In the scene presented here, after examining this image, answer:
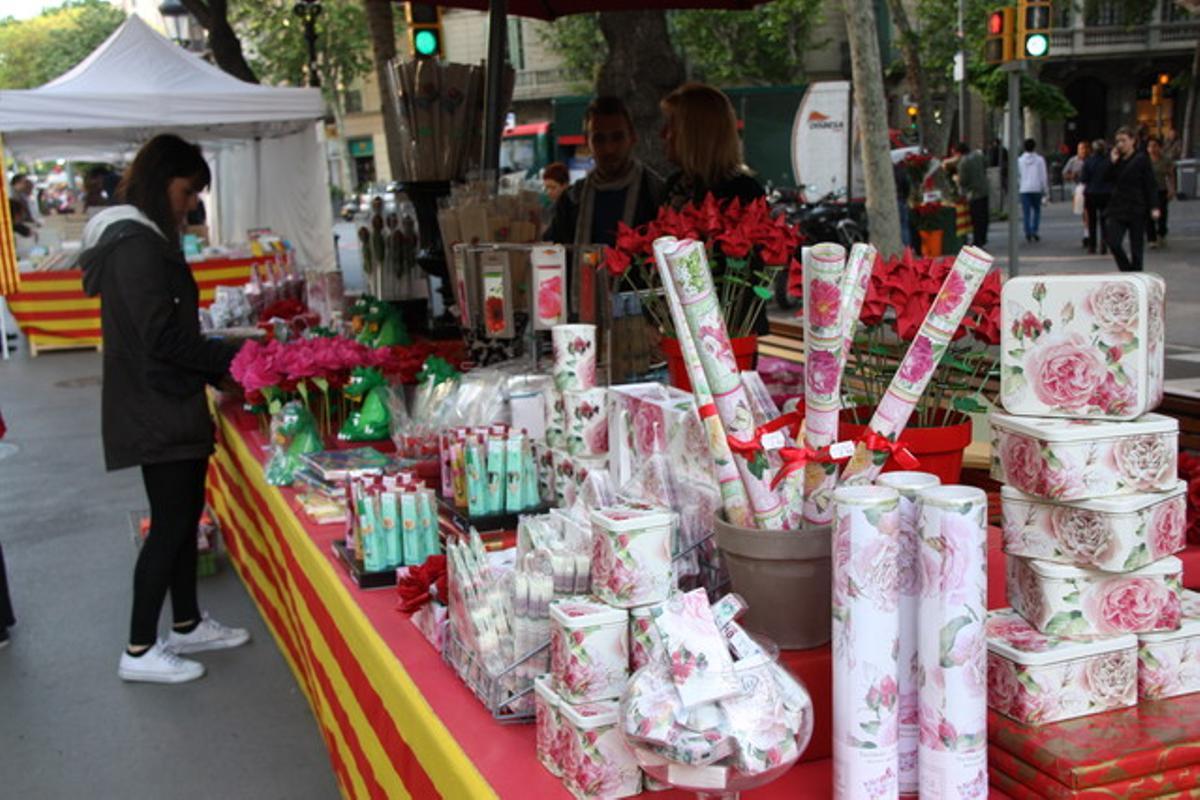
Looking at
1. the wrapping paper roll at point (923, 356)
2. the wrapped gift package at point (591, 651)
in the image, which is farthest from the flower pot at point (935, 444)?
the wrapped gift package at point (591, 651)

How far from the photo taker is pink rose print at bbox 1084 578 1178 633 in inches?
56.3

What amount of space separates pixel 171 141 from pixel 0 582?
6.51ft

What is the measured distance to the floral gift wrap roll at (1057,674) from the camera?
54.9 inches

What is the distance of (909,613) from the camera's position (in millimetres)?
1340

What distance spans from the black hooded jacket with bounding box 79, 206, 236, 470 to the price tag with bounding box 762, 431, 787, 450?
2620mm

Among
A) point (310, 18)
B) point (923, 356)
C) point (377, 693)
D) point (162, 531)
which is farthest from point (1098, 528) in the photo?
point (310, 18)

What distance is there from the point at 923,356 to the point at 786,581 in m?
0.35

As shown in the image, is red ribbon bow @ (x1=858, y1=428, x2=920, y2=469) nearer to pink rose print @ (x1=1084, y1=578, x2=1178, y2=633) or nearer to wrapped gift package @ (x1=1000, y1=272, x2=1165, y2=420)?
→ wrapped gift package @ (x1=1000, y1=272, x2=1165, y2=420)

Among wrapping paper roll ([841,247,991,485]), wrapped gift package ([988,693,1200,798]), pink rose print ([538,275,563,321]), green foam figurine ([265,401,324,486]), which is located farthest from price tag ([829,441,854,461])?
green foam figurine ([265,401,324,486])

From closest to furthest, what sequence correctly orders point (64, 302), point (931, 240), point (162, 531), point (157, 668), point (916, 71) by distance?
point (162, 531) < point (157, 668) < point (64, 302) < point (931, 240) < point (916, 71)

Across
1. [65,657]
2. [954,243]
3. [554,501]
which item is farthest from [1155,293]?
[954,243]

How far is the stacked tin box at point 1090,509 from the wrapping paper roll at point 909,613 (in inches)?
5.5

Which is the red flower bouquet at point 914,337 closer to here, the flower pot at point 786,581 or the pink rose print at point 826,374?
the pink rose print at point 826,374

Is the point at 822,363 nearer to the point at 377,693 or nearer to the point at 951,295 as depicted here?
the point at 951,295
